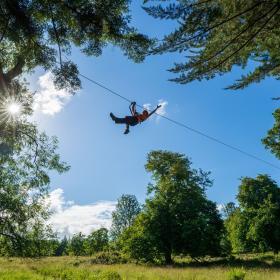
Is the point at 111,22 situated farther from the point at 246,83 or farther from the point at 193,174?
the point at 193,174

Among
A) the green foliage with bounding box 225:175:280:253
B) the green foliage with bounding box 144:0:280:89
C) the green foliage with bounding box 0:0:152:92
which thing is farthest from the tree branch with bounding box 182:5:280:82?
the green foliage with bounding box 225:175:280:253

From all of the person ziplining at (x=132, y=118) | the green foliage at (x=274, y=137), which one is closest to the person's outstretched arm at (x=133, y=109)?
the person ziplining at (x=132, y=118)

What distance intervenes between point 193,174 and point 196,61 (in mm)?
31728

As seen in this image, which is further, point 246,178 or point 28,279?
point 246,178

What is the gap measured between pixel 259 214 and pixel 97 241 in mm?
44067

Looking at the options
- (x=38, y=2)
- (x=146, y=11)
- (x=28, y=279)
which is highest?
(x=38, y=2)

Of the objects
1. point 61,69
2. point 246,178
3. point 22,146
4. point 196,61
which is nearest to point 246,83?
point 196,61

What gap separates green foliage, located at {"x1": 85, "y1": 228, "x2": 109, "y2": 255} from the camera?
7119 cm

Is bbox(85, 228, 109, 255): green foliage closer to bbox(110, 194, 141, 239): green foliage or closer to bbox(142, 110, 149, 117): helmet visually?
bbox(110, 194, 141, 239): green foliage

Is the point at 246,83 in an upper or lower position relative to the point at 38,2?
lower

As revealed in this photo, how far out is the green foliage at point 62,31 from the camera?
11547 millimetres

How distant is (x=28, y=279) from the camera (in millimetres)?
16797

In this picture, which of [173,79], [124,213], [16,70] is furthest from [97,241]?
[173,79]

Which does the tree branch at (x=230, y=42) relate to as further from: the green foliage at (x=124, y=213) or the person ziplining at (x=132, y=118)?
the green foliage at (x=124, y=213)
